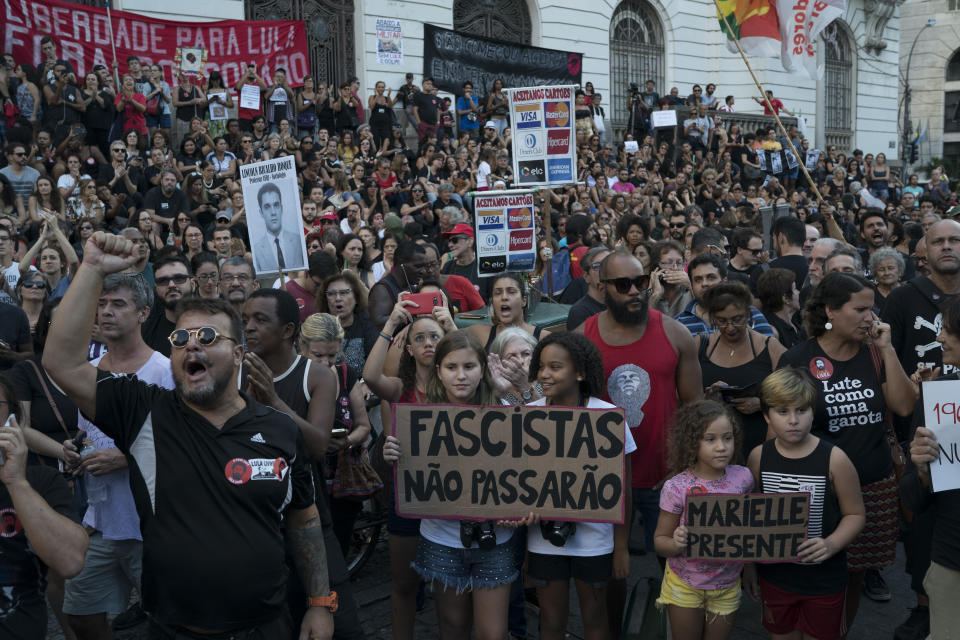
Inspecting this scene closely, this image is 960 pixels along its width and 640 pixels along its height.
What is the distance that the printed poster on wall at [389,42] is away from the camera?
64.8 feet

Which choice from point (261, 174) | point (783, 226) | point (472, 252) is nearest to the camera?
point (261, 174)

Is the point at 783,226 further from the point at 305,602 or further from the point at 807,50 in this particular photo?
the point at 807,50

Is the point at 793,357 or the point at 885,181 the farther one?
the point at 885,181

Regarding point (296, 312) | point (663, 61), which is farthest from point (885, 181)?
point (296, 312)

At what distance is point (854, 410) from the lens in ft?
13.7

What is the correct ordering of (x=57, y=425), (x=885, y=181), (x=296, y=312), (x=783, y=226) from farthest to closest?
(x=885, y=181) → (x=783, y=226) → (x=57, y=425) → (x=296, y=312)

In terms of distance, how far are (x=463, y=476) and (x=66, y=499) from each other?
5.16ft

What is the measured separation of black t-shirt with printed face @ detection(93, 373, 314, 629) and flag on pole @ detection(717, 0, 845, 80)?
11.7 m

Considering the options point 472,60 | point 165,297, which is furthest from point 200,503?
point 472,60

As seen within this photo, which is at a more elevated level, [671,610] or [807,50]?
[807,50]

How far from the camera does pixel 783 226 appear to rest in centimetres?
746

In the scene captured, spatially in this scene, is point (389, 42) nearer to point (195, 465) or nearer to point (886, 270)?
point (886, 270)

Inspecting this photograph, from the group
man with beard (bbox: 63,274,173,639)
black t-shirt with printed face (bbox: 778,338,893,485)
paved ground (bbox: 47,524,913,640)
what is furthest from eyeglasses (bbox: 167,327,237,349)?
black t-shirt with printed face (bbox: 778,338,893,485)

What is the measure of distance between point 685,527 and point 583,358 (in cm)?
83
